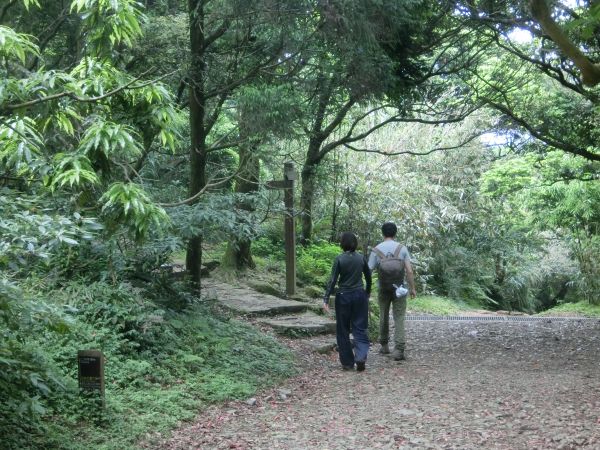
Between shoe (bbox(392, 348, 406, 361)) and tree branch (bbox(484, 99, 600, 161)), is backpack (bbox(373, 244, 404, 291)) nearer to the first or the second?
shoe (bbox(392, 348, 406, 361))

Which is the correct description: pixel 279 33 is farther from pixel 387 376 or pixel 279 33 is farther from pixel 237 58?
pixel 387 376

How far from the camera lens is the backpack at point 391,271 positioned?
9711 mm

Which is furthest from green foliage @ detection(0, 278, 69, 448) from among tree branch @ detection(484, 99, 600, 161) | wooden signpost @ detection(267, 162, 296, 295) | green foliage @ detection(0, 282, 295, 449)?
tree branch @ detection(484, 99, 600, 161)

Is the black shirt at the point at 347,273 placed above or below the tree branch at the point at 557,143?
below

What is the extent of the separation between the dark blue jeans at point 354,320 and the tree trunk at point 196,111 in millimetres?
2319

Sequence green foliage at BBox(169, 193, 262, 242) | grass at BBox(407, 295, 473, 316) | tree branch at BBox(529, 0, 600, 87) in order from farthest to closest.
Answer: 1. grass at BBox(407, 295, 473, 316)
2. green foliage at BBox(169, 193, 262, 242)
3. tree branch at BBox(529, 0, 600, 87)

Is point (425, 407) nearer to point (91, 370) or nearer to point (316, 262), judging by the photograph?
point (91, 370)

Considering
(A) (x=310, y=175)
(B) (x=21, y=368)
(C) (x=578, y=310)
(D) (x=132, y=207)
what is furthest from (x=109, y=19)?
(C) (x=578, y=310)

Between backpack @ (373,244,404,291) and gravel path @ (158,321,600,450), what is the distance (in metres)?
1.17

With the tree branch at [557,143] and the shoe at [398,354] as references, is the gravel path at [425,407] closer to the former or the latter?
the shoe at [398,354]

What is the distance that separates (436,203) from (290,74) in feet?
45.8

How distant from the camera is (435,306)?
2119cm

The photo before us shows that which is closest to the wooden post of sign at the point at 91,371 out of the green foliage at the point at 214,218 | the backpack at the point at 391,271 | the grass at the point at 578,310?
the green foliage at the point at 214,218

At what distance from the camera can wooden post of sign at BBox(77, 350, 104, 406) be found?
5.89 metres
